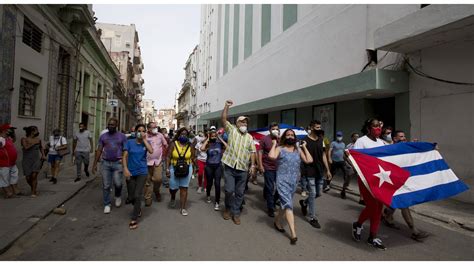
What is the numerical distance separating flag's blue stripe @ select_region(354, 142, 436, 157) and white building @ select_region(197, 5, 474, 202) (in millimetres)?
3280

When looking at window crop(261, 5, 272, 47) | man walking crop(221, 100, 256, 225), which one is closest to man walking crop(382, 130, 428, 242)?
man walking crop(221, 100, 256, 225)

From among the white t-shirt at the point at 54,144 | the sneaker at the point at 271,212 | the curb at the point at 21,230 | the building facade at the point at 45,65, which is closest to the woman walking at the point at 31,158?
the curb at the point at 21,230

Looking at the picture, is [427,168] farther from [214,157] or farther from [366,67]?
[366,67]

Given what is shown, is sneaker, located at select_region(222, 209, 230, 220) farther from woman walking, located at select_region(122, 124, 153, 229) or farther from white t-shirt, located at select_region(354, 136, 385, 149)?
white t-shirt, located at select_region(354, 136, 385, 149)

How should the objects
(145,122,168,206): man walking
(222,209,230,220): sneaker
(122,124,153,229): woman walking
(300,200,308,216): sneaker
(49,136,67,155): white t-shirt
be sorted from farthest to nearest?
(49,136,67,155): white t-shirt, (145,122,168,206): man walking, (300,200,308,216): sneaker, (222,209,230,220): sneaker, (122,124,153,229): woman walking

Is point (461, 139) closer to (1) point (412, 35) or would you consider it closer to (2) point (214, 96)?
(1) point (412, 35)

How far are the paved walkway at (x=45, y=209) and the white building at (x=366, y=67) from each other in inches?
48.1

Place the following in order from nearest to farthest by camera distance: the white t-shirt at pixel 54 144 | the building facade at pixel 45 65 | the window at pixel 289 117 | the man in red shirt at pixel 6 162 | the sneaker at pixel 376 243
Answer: the sneaker at pixel 376 243, the man in red shirt at pixel 6 162, the building facade at pixel 45 65, the white t-shirt at pixel 54 144, the window at pixel 289 117

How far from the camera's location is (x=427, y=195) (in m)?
4.24

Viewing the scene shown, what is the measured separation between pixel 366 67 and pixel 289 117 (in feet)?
20.1

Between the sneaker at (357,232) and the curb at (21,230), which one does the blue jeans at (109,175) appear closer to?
the curb at (21,230)

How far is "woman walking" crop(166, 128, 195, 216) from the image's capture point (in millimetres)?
5449

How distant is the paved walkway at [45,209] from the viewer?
442cm

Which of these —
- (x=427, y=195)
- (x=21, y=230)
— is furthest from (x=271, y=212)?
(x=21, y=230)
